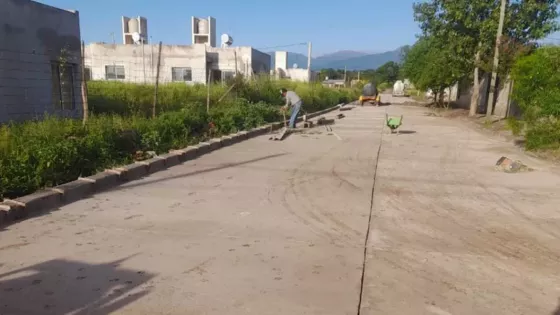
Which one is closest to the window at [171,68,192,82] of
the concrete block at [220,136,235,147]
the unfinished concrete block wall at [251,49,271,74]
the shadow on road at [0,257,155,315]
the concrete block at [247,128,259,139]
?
the unfinished concrete block wall at [251,49,271,74]

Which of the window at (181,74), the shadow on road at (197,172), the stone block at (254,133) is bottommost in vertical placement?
the shadow on road at (197,172)

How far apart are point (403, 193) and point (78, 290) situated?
182 inches

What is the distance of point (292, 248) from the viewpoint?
4.02 meters

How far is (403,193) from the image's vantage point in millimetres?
6273

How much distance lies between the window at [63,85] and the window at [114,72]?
21808 mm

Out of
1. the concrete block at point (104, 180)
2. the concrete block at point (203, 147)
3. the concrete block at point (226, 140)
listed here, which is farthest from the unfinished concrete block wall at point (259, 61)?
the concrete block at point (104, 180)

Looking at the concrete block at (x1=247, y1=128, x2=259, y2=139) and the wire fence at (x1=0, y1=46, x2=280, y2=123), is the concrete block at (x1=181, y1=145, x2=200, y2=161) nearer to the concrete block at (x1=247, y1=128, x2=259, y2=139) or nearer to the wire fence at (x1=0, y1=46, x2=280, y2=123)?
the wire fence at (x1=0, y1=46, x2=280, y2=123)

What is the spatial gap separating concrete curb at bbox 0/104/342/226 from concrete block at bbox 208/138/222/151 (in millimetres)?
233

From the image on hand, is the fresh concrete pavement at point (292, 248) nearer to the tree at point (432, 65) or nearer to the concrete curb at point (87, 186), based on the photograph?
the concrete curb at point (87, 186)

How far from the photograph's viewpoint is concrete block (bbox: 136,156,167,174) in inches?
281

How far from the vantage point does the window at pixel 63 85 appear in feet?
36.7

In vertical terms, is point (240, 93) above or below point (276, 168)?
above

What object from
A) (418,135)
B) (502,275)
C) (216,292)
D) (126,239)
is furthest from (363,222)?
(418,135)

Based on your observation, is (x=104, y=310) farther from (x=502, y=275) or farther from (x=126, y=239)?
(x=502, y=275)
